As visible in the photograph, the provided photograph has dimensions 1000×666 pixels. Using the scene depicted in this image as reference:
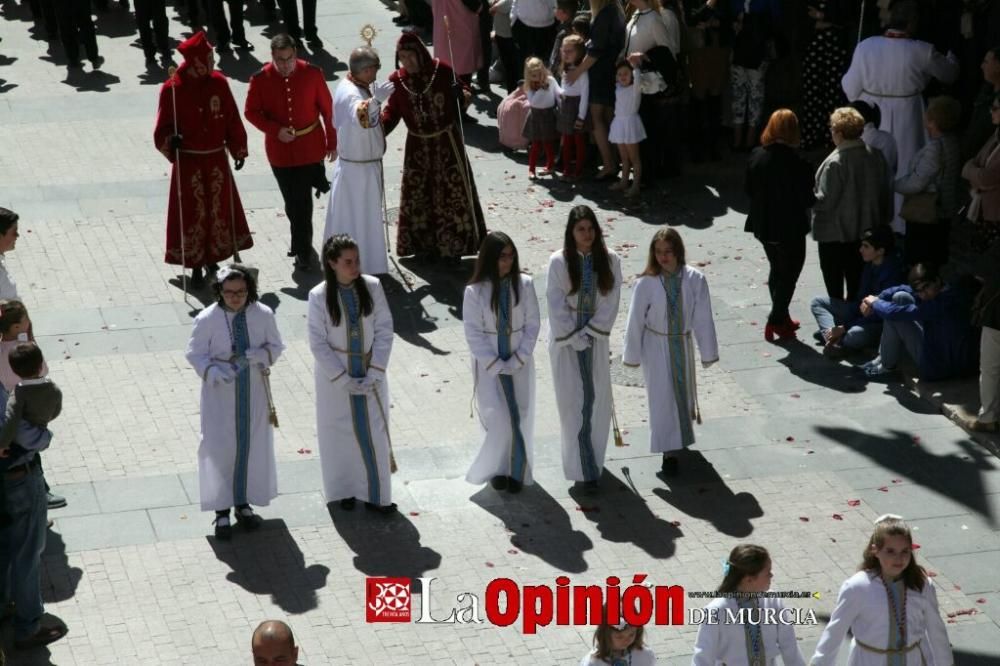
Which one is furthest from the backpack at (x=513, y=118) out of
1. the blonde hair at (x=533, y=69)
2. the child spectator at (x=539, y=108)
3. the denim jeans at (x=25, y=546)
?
the denim jeans at (x=25, y=546)

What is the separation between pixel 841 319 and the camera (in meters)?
13.1

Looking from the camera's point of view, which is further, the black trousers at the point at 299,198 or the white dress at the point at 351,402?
the black trousers at the point at 299,198

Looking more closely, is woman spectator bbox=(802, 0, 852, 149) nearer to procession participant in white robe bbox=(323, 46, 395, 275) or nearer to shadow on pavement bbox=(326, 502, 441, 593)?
procession participant in white robe bbox=(323, 46, 395, 275)

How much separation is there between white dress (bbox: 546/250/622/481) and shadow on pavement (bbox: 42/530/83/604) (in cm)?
304

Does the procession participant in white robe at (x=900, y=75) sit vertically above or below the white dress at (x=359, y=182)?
above

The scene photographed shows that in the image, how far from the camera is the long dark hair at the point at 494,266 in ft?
34.4

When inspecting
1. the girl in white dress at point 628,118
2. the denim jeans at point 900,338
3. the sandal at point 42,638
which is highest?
the girl in white dress at point 628,118

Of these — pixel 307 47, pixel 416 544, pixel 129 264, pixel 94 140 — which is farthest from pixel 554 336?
pixel 307 47

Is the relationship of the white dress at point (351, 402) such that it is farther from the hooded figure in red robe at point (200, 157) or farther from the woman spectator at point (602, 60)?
the woman spectator at point (602, 60)

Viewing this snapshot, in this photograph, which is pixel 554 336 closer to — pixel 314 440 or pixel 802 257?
pixel 314 440

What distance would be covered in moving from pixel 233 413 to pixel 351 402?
0.72 m

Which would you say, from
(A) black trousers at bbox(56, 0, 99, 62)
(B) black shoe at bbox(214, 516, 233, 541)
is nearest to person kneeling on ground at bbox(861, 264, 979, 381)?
(B) black shoe at bbox(214, 516, 233, 541)

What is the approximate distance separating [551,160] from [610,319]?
655 centimetres

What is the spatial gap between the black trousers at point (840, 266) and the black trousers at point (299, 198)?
4303 mm
